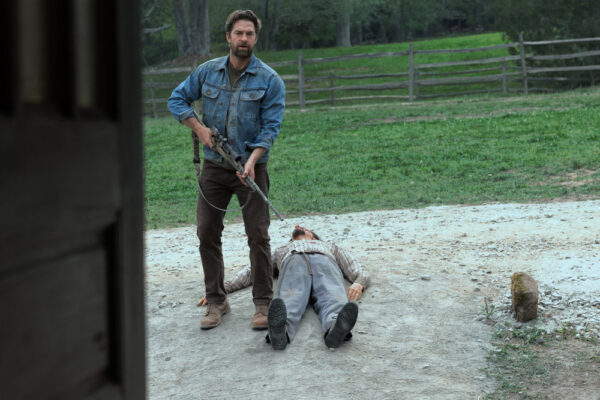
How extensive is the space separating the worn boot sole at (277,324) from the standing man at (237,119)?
420 mm

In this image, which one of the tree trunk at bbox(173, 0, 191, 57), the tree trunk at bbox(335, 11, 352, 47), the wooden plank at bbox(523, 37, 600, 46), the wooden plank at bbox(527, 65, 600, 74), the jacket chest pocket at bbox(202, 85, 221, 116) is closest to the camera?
the jacket chest pocket at bbox(202, 85, 221, 116)

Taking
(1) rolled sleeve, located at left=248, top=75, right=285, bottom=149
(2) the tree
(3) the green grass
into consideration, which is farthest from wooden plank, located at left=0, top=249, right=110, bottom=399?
(2) the tree

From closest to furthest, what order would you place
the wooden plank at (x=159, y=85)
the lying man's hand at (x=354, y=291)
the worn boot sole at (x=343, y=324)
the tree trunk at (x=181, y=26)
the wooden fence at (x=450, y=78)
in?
the worn boot sole at (x=343, y=324)
the lying man's hand at (x=354, y=291)
the wooden fence at (x=450, y=78)
the wooden plank at (x=159, y=85)
the tree trunk at (x=181, y=26)

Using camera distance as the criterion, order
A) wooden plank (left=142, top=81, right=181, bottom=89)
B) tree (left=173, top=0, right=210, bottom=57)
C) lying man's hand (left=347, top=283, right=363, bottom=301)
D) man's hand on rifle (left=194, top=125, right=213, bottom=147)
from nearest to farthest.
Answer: man's hand on rifle (left=194, top=125, right=213, bottom=147), lying man's hand (left=347, top=283, right=363, bottom=301), wooden plank (left=142, top=81, right=181, bottom=89), tree (left=173, top=0, right=210, bottom=57)

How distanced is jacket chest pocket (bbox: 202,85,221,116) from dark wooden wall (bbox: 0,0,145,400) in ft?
11.4

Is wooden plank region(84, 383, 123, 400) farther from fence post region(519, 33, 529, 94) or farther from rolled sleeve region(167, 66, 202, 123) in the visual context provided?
fence post region(519, 33, 529, 94)

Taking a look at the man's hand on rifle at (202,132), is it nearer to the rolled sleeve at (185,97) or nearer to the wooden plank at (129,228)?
the rolled sleeve at (185,97)

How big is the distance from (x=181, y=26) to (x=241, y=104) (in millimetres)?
28452

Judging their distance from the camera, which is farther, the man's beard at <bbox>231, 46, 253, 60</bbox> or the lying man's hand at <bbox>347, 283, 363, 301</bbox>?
the lying man's hand at <bbox>347, 283, 363, 301</bbox>

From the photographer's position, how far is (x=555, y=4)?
20.8m

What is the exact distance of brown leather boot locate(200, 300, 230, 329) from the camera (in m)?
4.87

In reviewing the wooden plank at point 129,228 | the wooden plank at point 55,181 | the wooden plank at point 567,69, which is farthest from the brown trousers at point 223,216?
the wooden plank at point 567,69

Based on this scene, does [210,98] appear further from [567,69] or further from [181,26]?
[181,26]

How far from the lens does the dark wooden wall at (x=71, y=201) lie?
0.92 metres
